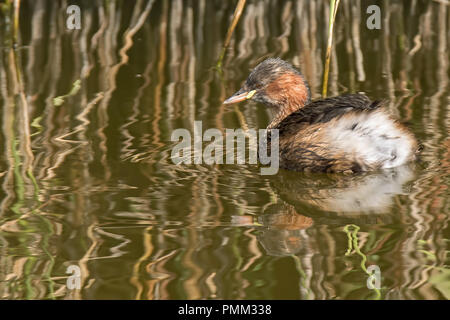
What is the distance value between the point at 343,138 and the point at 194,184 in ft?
2.87

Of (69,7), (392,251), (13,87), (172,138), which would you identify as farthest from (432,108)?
(69,7)

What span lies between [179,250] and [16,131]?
2308 millimetres

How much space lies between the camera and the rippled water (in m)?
3.87

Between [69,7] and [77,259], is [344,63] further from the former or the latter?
[77,259]

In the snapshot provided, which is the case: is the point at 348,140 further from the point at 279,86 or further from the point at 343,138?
the point at 279,86

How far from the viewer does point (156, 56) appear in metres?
8.25

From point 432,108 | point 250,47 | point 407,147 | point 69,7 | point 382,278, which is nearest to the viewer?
point 382,278

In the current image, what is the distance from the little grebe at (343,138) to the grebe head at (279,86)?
404 mm

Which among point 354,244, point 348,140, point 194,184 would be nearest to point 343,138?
point 348,140

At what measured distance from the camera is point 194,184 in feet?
16.6

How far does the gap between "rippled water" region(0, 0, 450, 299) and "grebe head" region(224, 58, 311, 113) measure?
0.95 ft

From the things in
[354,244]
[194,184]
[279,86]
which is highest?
[279,86]

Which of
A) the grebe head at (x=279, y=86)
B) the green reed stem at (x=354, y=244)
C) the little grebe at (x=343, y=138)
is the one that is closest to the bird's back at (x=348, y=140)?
the little grebe at (x=343, y=138)

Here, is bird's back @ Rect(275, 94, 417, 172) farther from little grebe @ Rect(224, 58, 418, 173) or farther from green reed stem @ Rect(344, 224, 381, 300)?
green reed stem @ Rect(344, 224, 381, 300)
